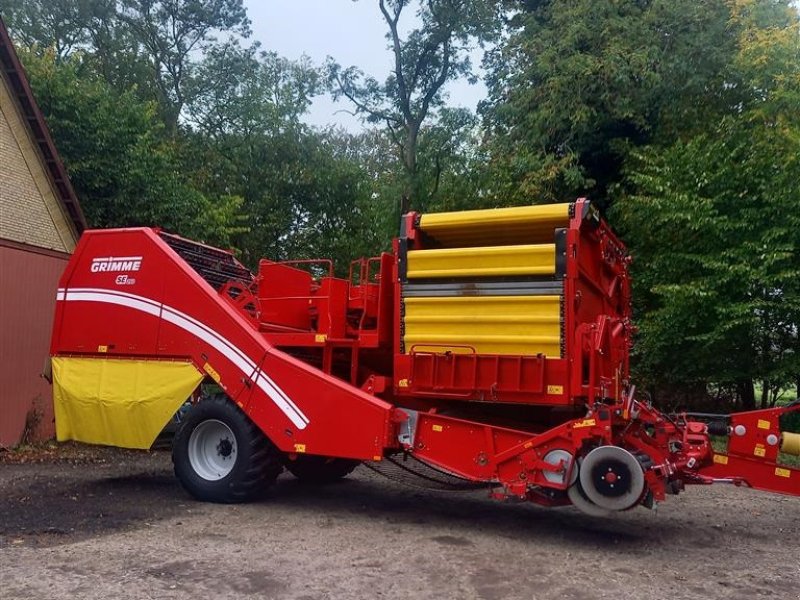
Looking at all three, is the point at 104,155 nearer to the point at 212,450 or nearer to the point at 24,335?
the point at 24,335

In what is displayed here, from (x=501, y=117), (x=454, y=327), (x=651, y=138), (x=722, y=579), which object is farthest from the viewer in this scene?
(x=501, y=117)

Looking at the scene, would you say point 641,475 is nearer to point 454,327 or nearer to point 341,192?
point 454,327

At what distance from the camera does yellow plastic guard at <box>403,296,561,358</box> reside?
680 cm

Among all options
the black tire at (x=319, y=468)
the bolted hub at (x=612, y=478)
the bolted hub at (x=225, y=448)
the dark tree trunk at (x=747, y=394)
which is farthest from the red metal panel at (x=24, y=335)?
the dark tree trunk at (x=747, y=394)

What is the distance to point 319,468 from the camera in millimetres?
9453

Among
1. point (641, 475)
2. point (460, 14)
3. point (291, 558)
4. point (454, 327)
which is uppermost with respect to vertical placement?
point (460, 14)

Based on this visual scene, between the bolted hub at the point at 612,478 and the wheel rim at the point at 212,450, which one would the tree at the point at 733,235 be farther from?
the wheel rim at the point at 212,450

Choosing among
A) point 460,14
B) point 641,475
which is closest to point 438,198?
point 460,14

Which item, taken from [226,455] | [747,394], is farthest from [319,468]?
[747,394]

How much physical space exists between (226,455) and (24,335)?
6.09 m

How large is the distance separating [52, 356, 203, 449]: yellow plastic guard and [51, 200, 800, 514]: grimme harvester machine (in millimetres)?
21

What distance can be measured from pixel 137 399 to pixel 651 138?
1195cm

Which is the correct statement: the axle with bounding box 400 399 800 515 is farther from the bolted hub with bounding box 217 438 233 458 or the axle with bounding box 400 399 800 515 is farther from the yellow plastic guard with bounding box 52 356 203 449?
the yellow plastic guard with bounding box 52 356 203 449

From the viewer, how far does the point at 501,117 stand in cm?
1744
